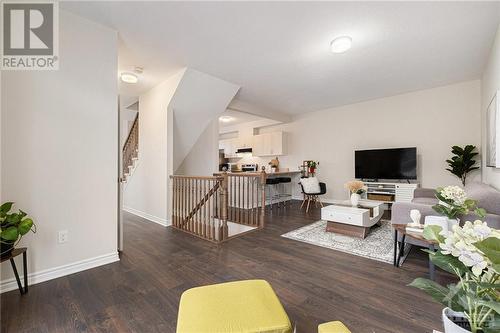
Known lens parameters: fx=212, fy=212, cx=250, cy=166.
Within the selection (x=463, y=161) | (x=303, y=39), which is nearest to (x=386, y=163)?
(x=463, y=161)

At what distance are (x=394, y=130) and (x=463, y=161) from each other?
1.50 meters

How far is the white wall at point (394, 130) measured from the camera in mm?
4352

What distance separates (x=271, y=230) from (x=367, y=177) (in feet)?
10.5

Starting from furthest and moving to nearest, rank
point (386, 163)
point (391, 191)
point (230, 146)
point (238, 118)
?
point (230, 146) → point (238, 118) → point (386, 163) → point (391, 191)

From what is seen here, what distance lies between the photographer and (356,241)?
10.2 ft

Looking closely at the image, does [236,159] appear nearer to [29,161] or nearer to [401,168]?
[401,168]

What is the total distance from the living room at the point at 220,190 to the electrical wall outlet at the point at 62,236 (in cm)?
1

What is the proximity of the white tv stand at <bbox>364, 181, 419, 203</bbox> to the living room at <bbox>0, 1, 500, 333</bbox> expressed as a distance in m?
0.56

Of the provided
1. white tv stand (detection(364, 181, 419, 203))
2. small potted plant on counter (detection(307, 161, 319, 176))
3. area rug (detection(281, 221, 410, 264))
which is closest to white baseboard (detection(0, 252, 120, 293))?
area rug (detection(281, 221, 410, 264))

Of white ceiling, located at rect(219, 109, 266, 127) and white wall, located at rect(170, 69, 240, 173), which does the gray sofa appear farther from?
white ceiling, located at rect(219, 109, 266, 127)

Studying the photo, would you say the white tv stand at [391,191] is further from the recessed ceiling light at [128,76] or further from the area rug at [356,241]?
the recessed ceiling light at [128,76]

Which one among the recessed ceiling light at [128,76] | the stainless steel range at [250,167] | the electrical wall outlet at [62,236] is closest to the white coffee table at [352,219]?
the electrical wall outlet at [62,236]

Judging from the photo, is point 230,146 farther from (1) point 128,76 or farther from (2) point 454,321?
(2) point 454,321

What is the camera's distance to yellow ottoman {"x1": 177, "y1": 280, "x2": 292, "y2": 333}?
95 cm
